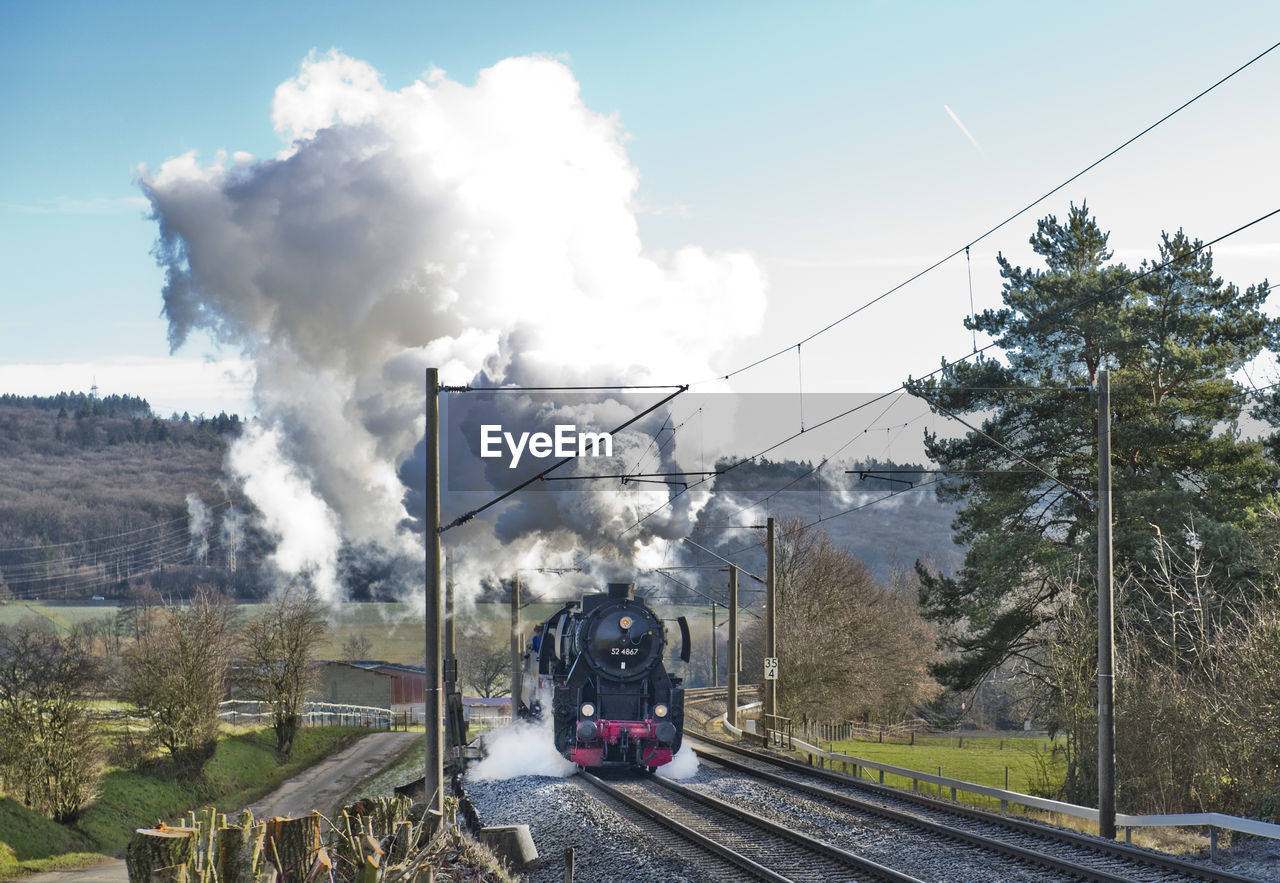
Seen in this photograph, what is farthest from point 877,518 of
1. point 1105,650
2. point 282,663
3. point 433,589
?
point 433,589

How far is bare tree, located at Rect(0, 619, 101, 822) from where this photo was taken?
99.3 ft

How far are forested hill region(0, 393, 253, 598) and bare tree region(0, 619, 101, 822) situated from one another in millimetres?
102016

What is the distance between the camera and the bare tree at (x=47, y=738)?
99.3ft

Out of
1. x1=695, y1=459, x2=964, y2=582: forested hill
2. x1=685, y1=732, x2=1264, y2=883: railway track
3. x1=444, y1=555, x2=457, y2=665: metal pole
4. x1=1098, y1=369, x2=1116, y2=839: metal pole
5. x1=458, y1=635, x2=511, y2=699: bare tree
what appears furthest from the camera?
x1=695, y1=459, x2=964, y2=582: forested hill

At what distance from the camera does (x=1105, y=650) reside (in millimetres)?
17016

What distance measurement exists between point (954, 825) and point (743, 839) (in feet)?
11.1

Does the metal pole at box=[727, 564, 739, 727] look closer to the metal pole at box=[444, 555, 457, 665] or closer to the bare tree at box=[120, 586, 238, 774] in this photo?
the metal pole at box=[444, 555, 457, 665]

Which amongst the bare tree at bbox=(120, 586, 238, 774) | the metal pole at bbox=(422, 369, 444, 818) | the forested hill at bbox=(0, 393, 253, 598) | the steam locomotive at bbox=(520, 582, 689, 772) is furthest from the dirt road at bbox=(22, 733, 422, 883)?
the forested hill at bbox=(0, 393, 253, 598)

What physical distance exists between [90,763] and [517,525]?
1684 cm

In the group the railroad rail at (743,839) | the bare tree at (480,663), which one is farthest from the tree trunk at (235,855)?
the bare tree at (480,663)

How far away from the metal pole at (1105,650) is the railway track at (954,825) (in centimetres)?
87

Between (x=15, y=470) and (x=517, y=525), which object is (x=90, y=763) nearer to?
(x=517, y=525)

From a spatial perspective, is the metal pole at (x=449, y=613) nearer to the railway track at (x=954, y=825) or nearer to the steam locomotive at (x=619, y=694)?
the steam locomotive at (x=619, y=694)

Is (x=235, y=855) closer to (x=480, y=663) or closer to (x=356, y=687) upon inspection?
(x=356, y=687)
